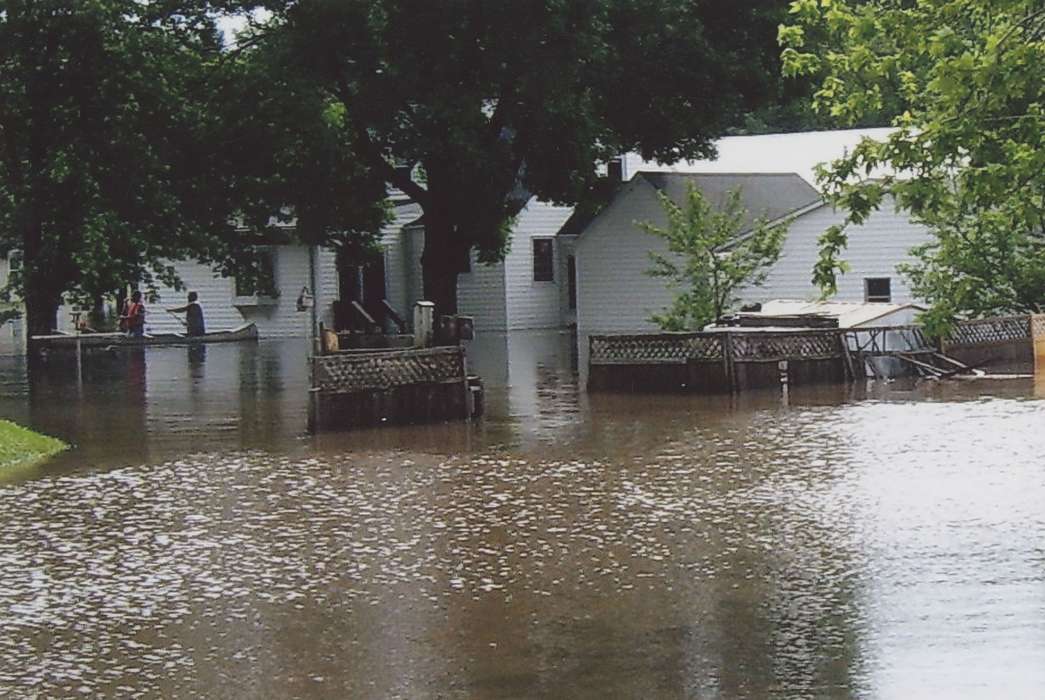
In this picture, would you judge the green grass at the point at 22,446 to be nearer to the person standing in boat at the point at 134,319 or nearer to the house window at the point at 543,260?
the person standing in boat at the point at 134,319

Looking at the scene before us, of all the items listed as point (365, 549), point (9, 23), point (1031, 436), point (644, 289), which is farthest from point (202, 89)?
point (365, 549)

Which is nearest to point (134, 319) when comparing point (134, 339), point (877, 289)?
point (134, 339)

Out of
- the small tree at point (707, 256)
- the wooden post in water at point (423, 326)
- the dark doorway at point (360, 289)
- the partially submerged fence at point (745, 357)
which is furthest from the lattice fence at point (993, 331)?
the dark doorway at point (360, 289)

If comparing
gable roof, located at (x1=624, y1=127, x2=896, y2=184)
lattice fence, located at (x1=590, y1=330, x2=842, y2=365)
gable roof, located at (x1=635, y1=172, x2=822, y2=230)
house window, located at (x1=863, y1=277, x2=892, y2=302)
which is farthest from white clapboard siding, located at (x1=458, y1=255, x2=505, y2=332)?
lattice fence, located at (x1=590, y1=330, x2=842, y2=365)

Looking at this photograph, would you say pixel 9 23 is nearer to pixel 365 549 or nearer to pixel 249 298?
pixel 249 298

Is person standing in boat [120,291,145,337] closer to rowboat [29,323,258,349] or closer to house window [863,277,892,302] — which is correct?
rowboat [29,323,258,349]

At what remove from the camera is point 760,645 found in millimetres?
10414

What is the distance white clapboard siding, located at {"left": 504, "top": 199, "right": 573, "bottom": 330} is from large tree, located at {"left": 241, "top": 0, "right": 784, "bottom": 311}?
826cm

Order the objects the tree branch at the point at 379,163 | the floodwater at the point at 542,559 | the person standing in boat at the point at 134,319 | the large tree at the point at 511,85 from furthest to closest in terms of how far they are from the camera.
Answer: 1. the person standing in boat at the point at 134,319
2. the tree branch at the point at 379,163
3. the large tree at the point at 511,85
4. the floodwater at the point at 542,559

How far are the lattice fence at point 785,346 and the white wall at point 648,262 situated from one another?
1718cm

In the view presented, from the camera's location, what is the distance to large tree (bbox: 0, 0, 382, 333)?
3975 cm

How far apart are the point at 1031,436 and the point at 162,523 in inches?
405

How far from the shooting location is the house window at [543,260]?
197ft

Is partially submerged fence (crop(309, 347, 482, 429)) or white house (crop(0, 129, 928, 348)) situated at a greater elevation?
white house (crop(0, 129, 928, 348))
